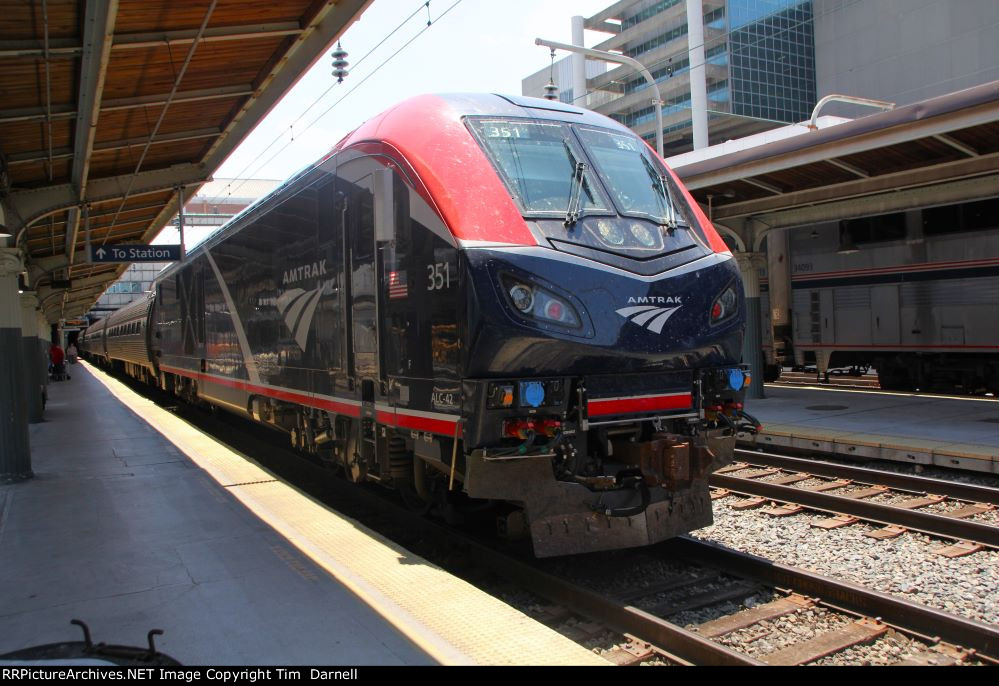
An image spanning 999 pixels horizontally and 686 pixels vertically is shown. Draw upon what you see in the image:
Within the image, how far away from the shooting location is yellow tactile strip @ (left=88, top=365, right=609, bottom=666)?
400cm

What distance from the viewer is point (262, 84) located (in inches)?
368

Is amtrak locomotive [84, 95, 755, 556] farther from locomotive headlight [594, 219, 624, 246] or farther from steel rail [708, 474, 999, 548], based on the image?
steel rail [708, 474, 999, 548]

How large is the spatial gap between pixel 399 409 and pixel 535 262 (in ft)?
5.46

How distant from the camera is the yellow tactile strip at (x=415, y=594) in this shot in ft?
13.1

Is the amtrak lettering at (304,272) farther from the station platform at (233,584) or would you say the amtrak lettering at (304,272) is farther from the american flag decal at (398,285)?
the station platform at (233,584)

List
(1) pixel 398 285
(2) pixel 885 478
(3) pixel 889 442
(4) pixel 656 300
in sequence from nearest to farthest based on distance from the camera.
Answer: (4) pixel 656 300 → (1) pixel 398 285 → (2) pixel 885 478 → (3) pixel 889 442

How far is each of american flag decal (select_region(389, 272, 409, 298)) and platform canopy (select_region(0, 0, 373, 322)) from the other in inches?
108

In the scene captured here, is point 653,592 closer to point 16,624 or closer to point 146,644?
point 146,644

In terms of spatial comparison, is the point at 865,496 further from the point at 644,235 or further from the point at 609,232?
the point at 609,232

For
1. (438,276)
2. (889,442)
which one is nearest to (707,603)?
(438,276)

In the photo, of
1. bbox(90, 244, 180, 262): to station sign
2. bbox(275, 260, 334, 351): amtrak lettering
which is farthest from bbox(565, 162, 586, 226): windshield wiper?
bbox(90, 244, 180, 262): to station sign

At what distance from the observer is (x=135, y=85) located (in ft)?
29.0

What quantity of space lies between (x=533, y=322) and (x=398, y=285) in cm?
136

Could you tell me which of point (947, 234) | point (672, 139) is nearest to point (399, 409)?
point (947, 234)
